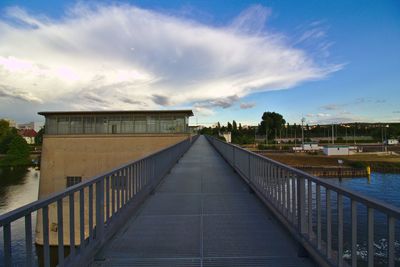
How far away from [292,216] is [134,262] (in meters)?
2.33

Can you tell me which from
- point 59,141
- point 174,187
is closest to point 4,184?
point 59,141

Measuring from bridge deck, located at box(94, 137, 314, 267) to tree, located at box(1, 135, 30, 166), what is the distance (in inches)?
3712

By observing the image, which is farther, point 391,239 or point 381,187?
point 381,187

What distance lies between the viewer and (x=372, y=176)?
165ft

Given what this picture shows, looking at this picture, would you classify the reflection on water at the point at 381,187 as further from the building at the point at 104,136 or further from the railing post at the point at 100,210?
the railing post at the point at 100,210

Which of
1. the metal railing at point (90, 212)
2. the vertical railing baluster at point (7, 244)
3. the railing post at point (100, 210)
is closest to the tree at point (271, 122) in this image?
the metal railing at point (90, 212)

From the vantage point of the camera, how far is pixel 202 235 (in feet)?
15.6

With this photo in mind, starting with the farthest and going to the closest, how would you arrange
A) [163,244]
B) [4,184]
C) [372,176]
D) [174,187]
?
[4,184], [372,176], [174,187], [163,244]

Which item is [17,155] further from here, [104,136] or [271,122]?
[271,122]

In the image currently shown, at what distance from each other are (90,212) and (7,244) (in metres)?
1.68

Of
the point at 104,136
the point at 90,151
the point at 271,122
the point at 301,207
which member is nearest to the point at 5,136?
the point at 90,151

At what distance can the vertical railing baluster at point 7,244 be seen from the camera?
210cm

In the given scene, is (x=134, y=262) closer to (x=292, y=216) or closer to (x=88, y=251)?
(x=88, y=251)

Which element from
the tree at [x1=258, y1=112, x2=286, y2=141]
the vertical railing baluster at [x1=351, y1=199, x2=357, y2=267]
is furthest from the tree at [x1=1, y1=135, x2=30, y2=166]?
the vertical railing baluster at [x1=351, y1=199, x2=357, y2=267]
